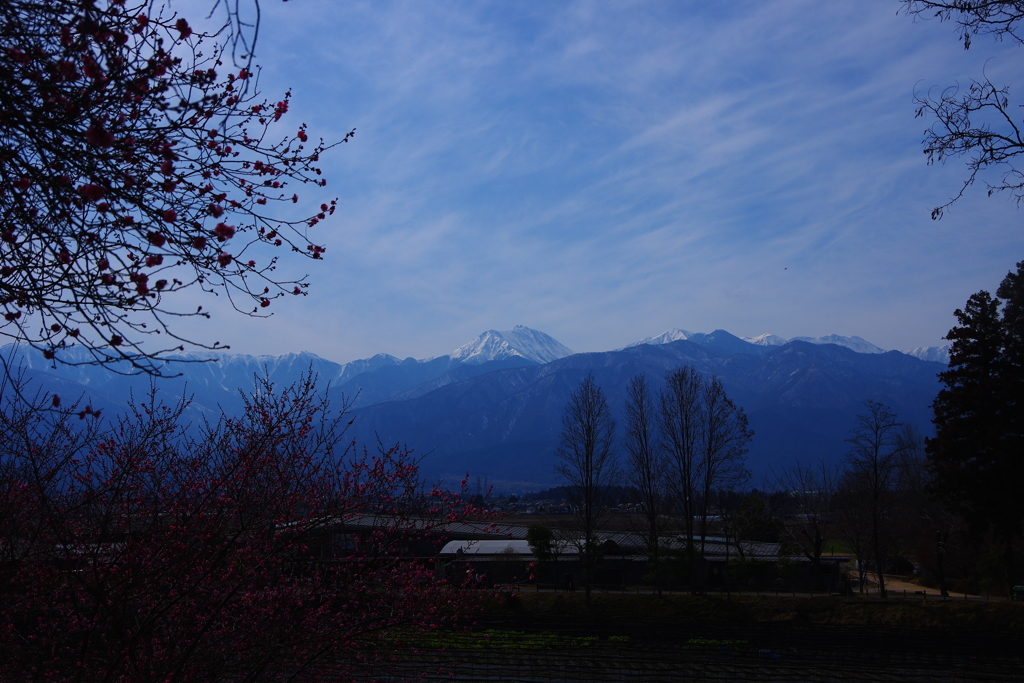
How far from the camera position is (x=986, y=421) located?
2511 cm

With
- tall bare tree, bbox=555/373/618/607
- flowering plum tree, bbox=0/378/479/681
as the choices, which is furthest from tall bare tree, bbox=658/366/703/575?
flowering plum tree, bbox=0/378/479/681

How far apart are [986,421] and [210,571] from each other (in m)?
28.2

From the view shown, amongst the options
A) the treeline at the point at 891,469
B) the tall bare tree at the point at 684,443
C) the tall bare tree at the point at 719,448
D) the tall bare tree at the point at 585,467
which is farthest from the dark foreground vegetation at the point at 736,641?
the tall bare tree at the point at 719,448

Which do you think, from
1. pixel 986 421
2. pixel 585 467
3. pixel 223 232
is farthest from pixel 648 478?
pixel 223 232

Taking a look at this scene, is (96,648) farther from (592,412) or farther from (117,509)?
(592,412)

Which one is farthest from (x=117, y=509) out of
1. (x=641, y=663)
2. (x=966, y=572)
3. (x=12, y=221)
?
(x=966, y=572)

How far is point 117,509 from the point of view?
691 cm

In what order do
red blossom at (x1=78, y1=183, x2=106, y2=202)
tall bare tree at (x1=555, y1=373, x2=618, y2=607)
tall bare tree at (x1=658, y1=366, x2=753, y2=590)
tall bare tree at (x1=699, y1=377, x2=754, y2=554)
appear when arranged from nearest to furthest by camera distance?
red blossom at (x1=78, y1=183, x2=106, y2=202) → tall bare tree at (x1=555, y1=373, x2=618, y2=607) → tall bare tree at (x1=699, y1=377, x2=754, y2=554) → tall bare tree at (x1=658, y1=366, x2=753, y2=590)

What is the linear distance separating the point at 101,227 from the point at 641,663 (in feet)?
62.5

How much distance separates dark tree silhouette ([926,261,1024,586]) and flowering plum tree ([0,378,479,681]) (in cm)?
2358

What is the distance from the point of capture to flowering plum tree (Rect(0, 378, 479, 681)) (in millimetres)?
5348

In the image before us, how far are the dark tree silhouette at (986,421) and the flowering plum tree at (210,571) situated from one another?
23.6m

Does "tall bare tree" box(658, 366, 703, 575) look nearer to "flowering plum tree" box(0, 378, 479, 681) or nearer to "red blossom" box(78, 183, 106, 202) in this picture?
"flowering plum tree" box(0, 378, 479, 681)

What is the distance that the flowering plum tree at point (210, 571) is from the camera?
5.35 metres
